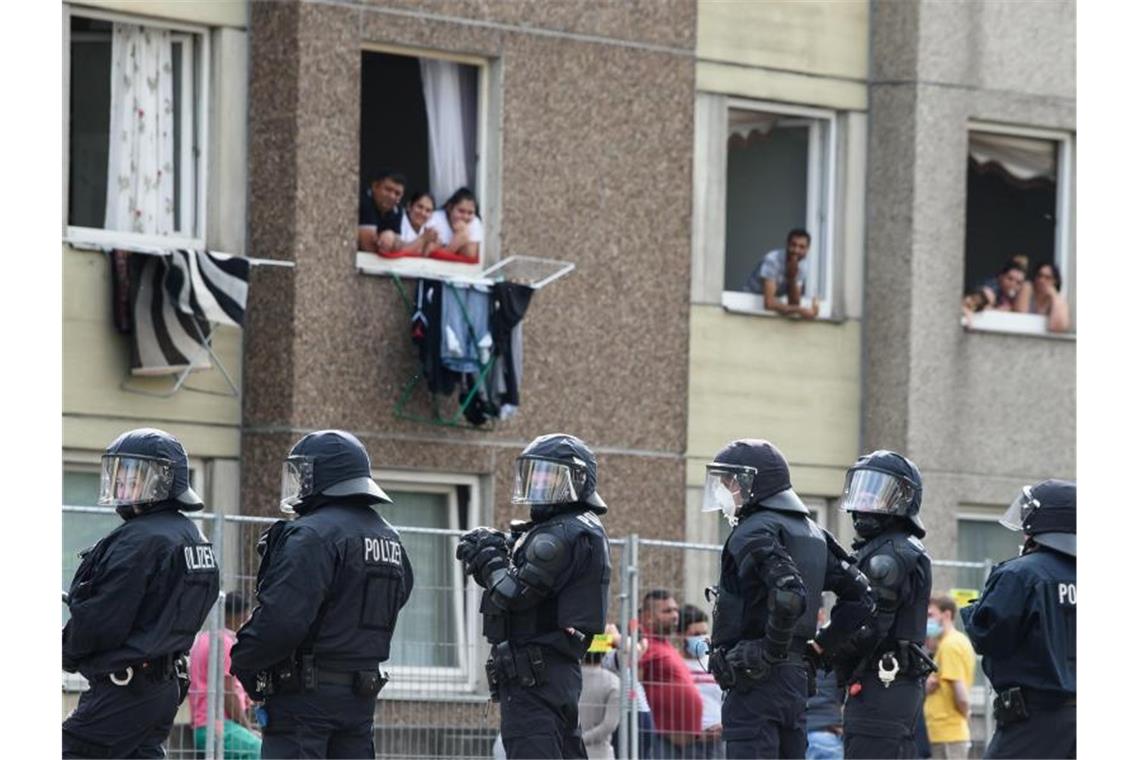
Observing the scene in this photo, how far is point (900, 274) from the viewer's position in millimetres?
23906

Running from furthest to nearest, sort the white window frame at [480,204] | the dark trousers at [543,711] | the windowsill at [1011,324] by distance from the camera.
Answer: the windowsill at [1011,324], the white window frame at [480,204], the dark trousers at [543,711]

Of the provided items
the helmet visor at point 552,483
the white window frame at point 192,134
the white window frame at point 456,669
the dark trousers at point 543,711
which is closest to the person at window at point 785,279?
the white window frame at point 192,134

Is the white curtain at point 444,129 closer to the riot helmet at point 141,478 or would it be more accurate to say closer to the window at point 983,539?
the window at point 983,539

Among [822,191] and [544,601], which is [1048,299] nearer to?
[822,191]

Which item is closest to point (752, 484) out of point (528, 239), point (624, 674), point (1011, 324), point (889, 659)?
point (889, 659)

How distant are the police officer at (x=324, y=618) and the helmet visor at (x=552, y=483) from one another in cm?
108

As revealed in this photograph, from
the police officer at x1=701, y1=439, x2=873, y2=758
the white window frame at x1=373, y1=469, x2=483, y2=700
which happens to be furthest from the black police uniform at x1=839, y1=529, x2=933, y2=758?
the white window frame at x1=373, y1=469, x2=483, y2=700

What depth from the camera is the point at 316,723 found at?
13.3 meters

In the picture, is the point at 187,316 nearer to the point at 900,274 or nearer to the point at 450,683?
the point at 450,683

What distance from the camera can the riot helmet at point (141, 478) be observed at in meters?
13.6

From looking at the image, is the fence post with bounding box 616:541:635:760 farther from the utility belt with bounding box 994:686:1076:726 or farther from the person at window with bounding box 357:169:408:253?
the person at window with bounding box 357:169:408:253

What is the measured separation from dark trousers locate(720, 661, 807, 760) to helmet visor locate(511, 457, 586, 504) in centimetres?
129
